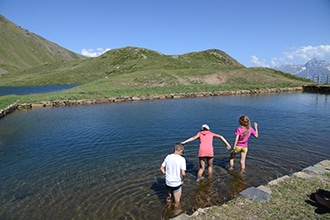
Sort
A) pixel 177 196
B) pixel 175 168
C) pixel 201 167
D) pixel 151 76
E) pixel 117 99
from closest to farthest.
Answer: pixel 175 168 < pixel 177 196 < pixel 201 167 < pixel 117 99 < pixel 151 76

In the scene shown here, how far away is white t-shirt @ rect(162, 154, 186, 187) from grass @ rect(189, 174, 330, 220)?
1371 mm

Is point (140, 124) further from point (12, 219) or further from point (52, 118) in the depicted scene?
point (12, 219)

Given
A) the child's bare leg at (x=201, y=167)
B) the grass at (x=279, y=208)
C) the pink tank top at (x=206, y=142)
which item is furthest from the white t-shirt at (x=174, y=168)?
the child's bare leg at (x=201, y=167)

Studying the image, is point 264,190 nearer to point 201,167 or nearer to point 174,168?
point 201,167

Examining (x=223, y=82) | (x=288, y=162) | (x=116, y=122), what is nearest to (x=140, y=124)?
(x=116, y=122)

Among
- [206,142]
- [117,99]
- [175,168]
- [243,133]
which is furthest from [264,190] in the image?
[117,99]

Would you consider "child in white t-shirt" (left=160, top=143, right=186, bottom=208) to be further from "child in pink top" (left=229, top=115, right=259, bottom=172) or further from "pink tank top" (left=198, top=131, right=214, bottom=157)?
"child in pink top" (left=229, top=115, right=259, bottom=172)

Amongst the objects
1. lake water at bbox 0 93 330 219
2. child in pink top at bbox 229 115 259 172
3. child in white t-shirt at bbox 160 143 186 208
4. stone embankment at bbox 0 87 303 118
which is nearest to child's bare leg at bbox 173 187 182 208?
child in white t-shirt at bbox 160 143 186 208

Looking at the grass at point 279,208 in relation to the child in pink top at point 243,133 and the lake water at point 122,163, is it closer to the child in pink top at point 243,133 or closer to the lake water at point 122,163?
the lake water at point 122,163

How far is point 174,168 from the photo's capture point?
769cm

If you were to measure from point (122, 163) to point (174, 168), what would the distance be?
18.0 ft

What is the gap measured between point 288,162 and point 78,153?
11.9m

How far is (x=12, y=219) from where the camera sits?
7891 mm

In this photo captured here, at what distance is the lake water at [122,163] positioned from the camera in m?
8.62
